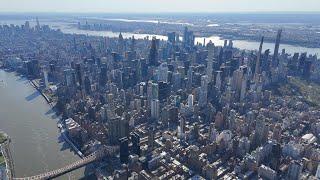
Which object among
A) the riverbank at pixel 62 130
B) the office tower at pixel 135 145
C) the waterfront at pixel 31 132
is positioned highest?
the office tower at pixel 135 145

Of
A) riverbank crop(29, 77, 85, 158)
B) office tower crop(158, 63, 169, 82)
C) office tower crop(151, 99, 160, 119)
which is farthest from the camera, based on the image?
office tower crop(158, 63, 169, 82)

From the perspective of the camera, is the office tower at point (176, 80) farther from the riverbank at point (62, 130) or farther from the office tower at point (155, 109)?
the riverbank at point (62, 130)

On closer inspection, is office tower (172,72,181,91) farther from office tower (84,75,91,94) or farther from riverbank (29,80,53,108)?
riverbank (29,80,53,108)

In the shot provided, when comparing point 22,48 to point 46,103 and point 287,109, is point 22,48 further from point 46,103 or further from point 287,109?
point 287,109

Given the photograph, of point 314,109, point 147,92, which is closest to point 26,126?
point 147,92

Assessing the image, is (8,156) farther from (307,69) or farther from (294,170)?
(307,69)

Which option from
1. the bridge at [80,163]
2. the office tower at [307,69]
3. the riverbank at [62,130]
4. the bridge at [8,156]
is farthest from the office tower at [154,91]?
the office tower at [307,69]

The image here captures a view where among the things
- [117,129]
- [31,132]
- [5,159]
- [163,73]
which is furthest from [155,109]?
[5,159]

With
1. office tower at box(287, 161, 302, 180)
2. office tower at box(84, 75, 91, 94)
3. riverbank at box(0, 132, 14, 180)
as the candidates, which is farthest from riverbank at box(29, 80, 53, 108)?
office tower at box(287, 161, 302, 180)
